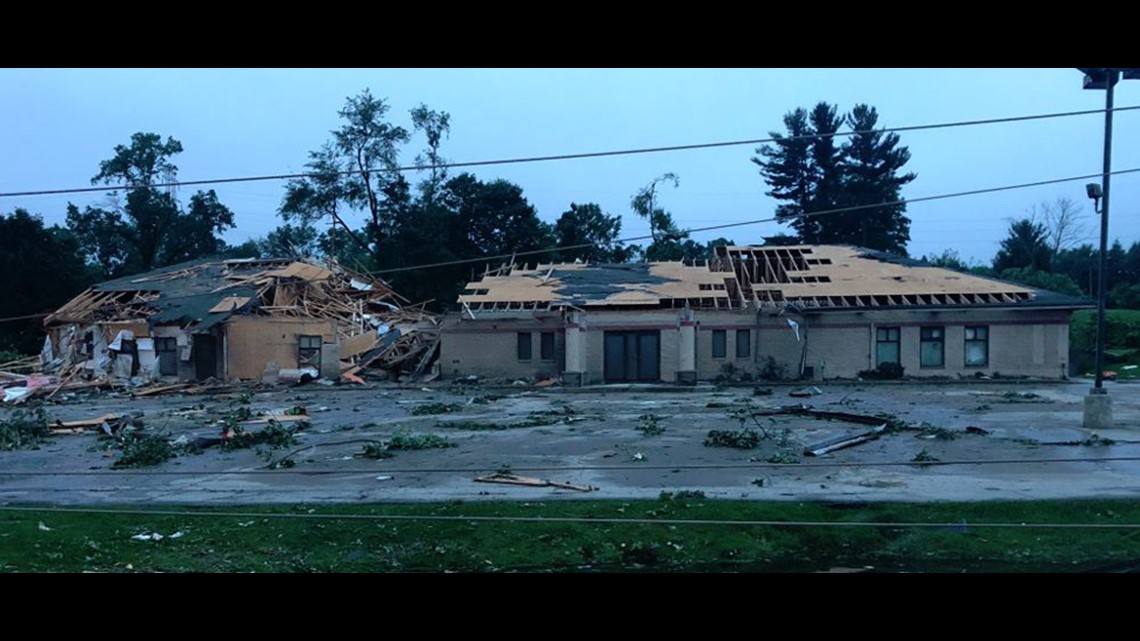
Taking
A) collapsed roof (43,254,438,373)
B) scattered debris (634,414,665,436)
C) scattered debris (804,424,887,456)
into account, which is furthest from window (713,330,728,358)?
scattered debris (804,424,887,456)

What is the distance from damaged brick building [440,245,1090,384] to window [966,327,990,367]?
0.13 feet

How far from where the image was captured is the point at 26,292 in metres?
42.8

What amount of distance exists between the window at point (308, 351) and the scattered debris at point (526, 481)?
1047 inches

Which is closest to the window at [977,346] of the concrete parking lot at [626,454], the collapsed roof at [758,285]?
the collapsed roof at [758,285]

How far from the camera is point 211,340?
1517 inches

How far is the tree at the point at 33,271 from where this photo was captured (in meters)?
40.7

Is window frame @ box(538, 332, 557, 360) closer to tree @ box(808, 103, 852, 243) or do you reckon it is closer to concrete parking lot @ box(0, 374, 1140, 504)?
concrete parking lot @ box(0, 374, 1140, 504)

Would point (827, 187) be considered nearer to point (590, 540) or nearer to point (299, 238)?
point (299, 238)

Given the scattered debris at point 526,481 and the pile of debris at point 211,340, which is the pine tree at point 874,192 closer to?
the pile of debris at point 211,340

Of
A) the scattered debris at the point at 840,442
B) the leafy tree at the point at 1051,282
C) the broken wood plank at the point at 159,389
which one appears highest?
the leafy tree at the point at 1051,282

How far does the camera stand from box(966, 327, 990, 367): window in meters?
34.7

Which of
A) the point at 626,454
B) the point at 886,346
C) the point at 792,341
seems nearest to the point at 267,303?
the point at 792,341

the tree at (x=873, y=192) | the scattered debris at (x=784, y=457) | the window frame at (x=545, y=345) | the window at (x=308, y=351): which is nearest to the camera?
the scattered debris at (x=784, y=457)
